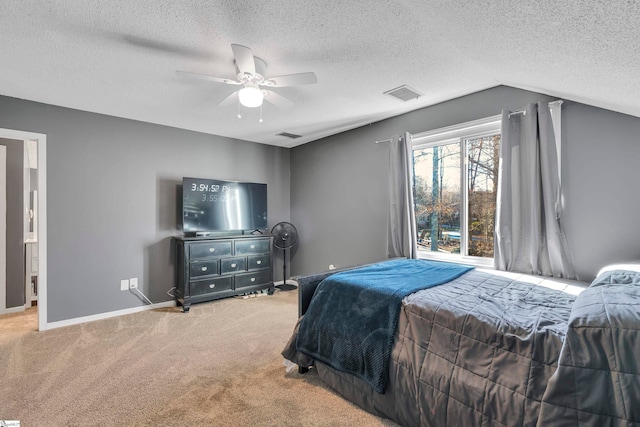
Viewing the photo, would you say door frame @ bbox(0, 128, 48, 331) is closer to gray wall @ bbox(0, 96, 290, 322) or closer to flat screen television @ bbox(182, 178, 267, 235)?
gray wall @ bbox(0, 96, 290, 322)

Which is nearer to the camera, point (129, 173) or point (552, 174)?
point (552, 174)

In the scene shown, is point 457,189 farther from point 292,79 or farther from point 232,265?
point 232,265

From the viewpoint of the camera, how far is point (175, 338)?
2840mm

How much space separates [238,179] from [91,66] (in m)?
2.39

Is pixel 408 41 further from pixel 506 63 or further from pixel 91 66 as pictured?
pixel 91 66

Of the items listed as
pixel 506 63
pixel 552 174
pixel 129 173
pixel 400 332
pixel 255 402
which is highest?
pixel 506 63

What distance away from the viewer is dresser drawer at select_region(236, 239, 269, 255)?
410 centimetres

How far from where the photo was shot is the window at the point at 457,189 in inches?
118

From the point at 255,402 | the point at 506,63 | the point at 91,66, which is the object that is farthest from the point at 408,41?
the point at 255,402

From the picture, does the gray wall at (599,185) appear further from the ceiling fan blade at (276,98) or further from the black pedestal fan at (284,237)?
the black pedestal fan at (284,237)

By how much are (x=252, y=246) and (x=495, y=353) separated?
11.1 ft

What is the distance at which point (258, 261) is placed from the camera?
4.28 meters

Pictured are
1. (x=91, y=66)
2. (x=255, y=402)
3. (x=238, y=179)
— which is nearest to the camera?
(x=255, y=402)

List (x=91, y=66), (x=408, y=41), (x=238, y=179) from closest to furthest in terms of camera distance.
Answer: (x=408, y=41) → (x=91, y=66) → (x=238, y=179)
